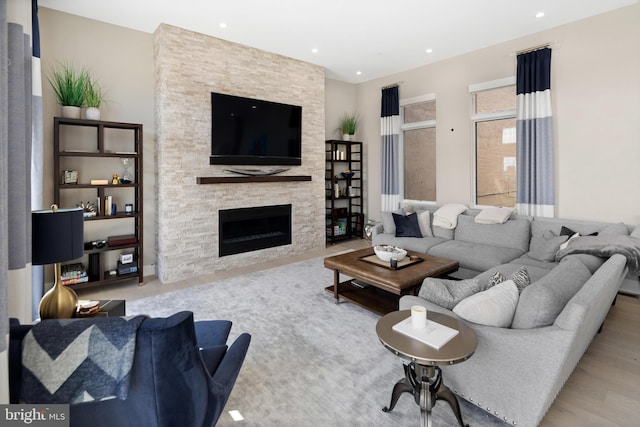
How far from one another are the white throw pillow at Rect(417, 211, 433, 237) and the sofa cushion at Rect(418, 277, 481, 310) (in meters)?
3.00

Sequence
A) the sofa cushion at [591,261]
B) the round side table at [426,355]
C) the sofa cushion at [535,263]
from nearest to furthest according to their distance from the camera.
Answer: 1. the round side table at [426,355]
2. the sofa cushion at [591,261]
3. the sofa cushion at [535,263]

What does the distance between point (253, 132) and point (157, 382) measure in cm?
426

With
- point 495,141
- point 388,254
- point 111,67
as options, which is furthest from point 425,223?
point 111,67

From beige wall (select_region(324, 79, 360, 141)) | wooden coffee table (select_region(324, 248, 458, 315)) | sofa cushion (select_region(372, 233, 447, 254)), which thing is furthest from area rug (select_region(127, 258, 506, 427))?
beige wall (select_region(324, 79, 360, 141))

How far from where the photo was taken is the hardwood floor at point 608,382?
6.08 feet

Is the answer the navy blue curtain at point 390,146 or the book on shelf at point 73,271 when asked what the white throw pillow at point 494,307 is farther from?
the navy blue curtain at point 390,146

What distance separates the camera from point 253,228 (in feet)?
17.0

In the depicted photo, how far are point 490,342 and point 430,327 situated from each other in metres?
0.31

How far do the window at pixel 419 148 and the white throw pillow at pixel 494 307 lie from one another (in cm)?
430

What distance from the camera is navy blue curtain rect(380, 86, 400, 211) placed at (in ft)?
20.2

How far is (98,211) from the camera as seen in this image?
398 cm

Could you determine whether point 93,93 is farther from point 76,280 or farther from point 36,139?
point 76,280

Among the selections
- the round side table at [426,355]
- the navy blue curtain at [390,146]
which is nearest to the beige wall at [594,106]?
the navy blue curtain at [390,146]

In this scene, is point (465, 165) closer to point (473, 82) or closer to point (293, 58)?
point (473, 82)
